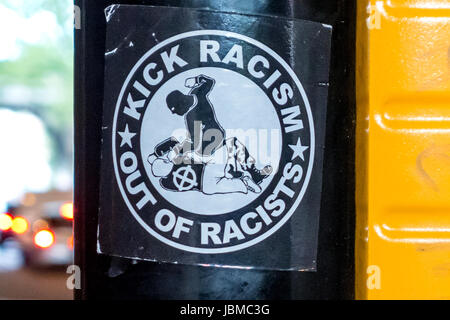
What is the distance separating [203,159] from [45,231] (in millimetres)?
8697

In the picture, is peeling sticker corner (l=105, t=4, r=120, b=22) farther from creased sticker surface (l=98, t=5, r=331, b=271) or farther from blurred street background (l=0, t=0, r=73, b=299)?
blurred street background (l=0, t=0, r=73, b=299)

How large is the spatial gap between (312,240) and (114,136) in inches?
24.2

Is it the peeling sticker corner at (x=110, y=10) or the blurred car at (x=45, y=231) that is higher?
the peeling sticker corner at (x=110, y=10)

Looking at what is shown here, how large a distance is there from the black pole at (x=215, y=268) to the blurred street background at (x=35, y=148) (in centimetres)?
540

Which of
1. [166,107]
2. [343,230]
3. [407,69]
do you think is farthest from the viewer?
[407,69]

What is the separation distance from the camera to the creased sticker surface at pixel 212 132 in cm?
190

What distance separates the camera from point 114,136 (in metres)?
1.94

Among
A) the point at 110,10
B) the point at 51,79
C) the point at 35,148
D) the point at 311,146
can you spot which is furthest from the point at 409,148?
the point at 35,148

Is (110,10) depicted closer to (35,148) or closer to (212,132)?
(212,132)

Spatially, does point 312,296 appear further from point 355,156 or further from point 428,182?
point 428,182

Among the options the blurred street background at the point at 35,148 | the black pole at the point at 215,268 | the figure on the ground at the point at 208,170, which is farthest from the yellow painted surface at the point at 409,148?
the blurred street background at the point at 35,148

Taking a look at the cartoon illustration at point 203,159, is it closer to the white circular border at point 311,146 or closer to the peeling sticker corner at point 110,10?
the white circular border at point 311,146

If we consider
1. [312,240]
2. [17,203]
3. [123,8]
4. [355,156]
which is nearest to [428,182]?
[355,156]

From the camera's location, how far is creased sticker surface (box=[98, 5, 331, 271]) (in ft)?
6.23
